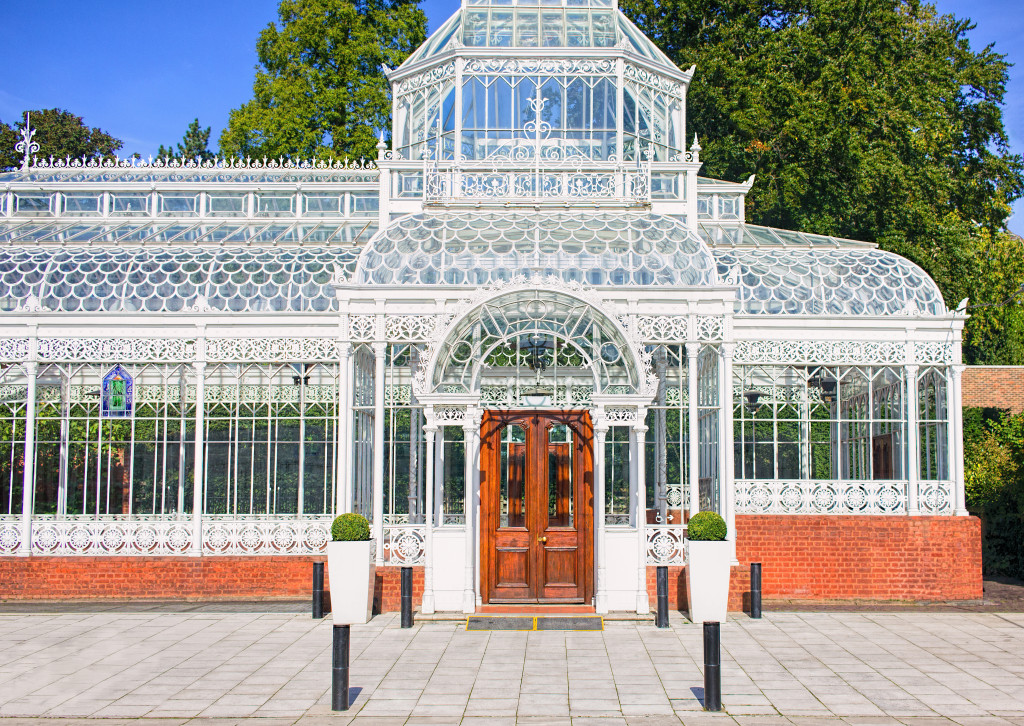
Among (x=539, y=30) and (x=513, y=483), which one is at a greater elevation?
(x=539, y=30)

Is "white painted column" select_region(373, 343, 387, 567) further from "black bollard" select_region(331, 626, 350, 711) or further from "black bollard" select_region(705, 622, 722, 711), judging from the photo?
"black bollard" select_region(705, 622, 722, 711)

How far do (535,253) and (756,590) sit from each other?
551 cm

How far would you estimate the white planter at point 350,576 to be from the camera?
10953mm

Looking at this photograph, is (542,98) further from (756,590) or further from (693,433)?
(756,590)

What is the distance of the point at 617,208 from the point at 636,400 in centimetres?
383

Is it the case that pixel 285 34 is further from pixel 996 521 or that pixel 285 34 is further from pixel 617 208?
pixel 996 521

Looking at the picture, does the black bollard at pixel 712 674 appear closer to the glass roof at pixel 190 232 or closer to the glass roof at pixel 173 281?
the glass roof at pixel 173 281

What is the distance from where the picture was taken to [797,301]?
15.3 meters

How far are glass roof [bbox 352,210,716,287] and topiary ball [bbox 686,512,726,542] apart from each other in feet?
13.1

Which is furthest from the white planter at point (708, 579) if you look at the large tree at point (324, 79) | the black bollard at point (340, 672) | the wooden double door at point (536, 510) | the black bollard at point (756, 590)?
the large tree at point (324, 79)

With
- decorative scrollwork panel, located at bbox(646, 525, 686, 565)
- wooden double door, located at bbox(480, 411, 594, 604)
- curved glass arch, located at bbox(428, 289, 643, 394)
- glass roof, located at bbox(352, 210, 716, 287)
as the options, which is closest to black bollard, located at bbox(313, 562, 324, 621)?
wooden double door, located at bbox(480, 411, 594, 604)

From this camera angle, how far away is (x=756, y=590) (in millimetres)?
13195

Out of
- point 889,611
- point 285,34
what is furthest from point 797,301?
point 285,34

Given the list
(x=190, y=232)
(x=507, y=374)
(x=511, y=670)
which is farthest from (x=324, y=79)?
(x=511, y=670)
